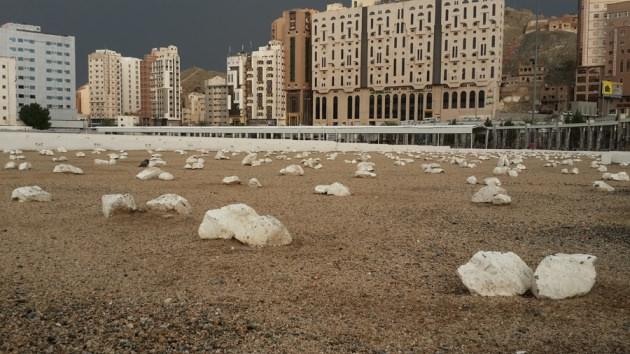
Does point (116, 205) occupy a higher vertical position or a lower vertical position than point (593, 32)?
lower

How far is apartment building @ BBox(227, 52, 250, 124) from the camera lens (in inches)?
6629

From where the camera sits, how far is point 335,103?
136000 mm

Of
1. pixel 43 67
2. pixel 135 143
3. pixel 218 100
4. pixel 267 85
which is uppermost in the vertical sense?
pixel 43 67

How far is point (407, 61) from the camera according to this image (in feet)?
414

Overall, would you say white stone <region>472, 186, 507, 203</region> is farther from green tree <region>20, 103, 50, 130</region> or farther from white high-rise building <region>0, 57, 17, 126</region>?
white high-rise building <region>0, 57, 17, 126</region>

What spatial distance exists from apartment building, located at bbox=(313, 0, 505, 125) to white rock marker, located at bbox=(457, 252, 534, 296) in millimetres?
115784

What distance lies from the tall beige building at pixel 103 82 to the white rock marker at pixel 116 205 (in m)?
191

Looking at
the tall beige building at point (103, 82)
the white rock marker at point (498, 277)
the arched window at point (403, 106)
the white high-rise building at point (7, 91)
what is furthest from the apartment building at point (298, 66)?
the white rock marker at point (498, 277)

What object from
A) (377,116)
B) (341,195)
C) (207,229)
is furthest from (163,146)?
(377,116)

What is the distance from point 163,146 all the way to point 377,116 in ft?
325

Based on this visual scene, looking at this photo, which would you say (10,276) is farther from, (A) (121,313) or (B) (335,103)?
(B) (335,103)

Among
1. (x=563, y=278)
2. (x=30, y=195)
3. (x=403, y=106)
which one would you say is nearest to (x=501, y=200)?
(x=563, y=278)

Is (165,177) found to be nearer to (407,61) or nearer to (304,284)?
(304,284)

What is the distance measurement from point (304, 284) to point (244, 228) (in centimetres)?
151
